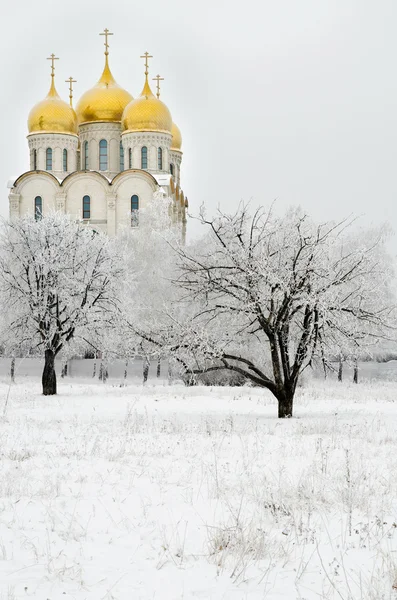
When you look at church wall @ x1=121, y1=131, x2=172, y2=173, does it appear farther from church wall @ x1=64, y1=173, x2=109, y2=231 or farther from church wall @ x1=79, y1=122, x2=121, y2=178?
church wall @ x1=64, y1=173, x2=109, y2=231

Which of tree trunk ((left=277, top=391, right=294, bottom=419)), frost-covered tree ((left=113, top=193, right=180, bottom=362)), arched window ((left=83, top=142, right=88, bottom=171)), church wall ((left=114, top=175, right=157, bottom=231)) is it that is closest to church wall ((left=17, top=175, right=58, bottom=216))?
arched window ((left=83, top=142, right=88, bottom=171))

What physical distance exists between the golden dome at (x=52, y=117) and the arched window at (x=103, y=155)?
215cm

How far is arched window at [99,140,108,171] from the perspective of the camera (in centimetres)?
5328

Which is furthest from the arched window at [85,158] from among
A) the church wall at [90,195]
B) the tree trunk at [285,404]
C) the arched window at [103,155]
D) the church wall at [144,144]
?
the tree trunk at [285,404]

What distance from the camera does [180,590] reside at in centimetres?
434

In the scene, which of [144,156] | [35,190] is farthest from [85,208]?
[144,156]

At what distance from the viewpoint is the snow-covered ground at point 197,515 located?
4.47 meters

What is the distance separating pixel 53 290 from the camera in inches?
816

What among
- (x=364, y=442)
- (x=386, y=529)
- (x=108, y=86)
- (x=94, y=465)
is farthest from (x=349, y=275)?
(x=108, y=86)

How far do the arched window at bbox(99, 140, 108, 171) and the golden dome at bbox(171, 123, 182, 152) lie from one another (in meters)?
5.50

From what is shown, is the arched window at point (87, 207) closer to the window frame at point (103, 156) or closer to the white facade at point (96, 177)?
the white facade at point (96, 177)

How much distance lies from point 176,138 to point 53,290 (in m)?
38.0

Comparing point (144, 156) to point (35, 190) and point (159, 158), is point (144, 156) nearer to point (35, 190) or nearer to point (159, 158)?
point (159, 158)

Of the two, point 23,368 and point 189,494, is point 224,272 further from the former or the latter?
point 23,368
